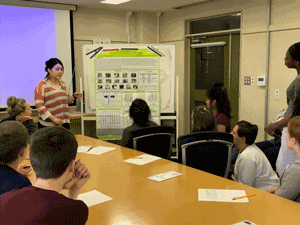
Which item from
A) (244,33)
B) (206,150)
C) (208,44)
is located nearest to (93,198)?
(206,150)

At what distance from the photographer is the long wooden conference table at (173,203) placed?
1.60m

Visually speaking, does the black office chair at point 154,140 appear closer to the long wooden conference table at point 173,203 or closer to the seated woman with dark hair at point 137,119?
the seated woman with dark hair at point 137,119

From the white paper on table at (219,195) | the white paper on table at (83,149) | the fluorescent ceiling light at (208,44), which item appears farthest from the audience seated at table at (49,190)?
the fluorescent ceiling light at (208,44)

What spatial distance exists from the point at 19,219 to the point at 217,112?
2999 mm

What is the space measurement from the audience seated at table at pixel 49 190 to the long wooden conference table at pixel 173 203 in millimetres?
384

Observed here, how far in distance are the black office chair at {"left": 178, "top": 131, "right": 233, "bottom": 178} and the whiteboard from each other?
227 cm

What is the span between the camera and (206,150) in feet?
8.46

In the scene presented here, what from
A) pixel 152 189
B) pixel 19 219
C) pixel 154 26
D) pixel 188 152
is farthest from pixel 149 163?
pixel 154 26

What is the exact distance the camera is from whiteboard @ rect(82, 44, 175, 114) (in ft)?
15.4

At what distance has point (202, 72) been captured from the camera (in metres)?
5.89

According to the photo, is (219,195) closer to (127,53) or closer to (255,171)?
(255,171)

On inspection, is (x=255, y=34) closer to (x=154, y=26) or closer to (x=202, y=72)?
(x=202, y=72)

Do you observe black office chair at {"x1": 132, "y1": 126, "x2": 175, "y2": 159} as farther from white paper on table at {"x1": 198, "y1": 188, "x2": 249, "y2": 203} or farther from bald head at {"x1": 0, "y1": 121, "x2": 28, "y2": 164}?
bald head at {"x1": 0, "y1": 121, "x2": 28, "y2": 164}

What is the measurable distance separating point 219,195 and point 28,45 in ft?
14.8
